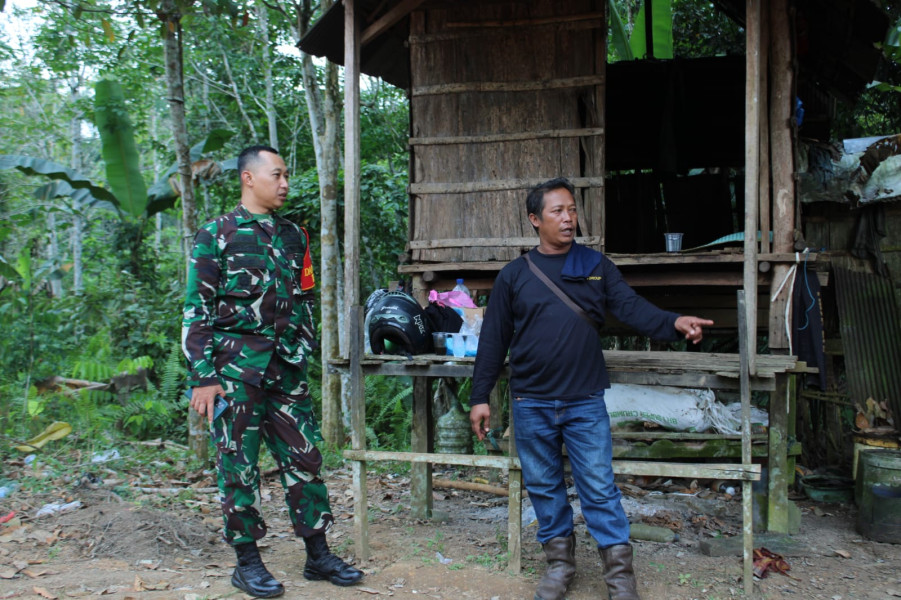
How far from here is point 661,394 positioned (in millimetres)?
6734

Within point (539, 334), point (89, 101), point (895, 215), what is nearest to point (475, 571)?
point (539, 334)

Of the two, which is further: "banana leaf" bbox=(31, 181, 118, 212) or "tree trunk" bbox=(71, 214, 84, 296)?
"tree trunk" bbox=(71, 214, 84, 296)

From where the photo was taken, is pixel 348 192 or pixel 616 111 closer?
pixel 348 192

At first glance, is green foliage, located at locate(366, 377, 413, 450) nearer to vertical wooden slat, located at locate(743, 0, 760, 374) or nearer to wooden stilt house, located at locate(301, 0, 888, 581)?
wooden stilt house, located at locate(301, 0, 888, 581)

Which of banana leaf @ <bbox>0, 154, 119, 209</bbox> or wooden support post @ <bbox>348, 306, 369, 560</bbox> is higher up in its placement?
banana leaf @ <bbox>0, 154, 119, 209</bbox>

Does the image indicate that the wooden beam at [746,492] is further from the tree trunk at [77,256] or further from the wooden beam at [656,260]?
the tree trunk at [77,256]

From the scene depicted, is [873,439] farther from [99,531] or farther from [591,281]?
[99,531]

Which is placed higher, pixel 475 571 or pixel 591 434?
pixel 591 434

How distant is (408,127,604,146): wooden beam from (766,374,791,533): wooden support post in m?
2.38

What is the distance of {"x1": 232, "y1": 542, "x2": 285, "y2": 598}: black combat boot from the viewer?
398 centimetres

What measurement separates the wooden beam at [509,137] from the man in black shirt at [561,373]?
7.41 feet

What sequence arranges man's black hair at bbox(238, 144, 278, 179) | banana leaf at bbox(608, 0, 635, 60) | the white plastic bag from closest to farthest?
man's black hair at bbox(238, 144, 278, 179) → the white plastic bag → banana leaf at bbox(608, 0, 635, 60)

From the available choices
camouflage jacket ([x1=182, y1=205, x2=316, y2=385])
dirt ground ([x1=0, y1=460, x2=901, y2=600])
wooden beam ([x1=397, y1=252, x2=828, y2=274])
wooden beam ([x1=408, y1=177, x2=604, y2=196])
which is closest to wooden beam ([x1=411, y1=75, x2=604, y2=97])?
wooden beam ([x1=408, y1=177, x2=604, y2=196])

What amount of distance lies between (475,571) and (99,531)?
8.16ft
